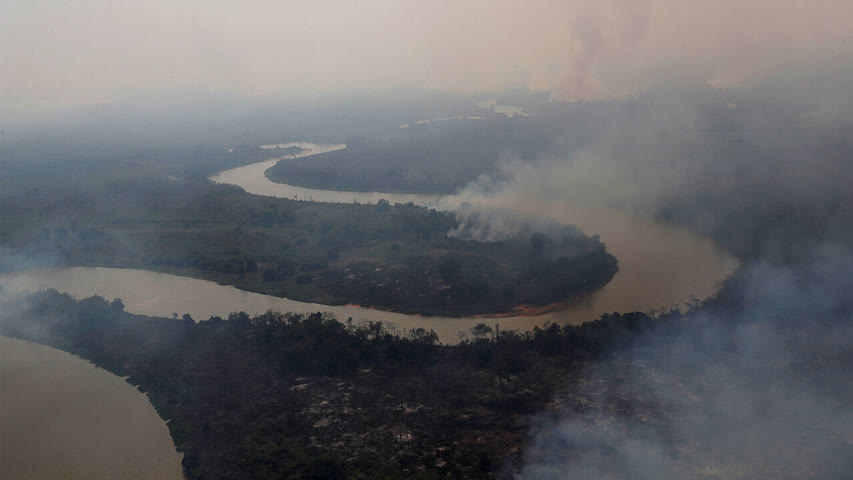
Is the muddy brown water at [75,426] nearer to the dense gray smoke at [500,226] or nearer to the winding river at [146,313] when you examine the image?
the winding river at [146,313]

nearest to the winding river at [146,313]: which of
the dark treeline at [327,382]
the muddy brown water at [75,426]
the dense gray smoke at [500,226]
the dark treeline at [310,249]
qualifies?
the muddy brown water at [75,426]

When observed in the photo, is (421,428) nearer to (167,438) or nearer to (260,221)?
(167,438)

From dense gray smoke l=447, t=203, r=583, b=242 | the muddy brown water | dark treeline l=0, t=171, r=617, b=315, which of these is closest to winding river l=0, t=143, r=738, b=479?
the muddy brown water

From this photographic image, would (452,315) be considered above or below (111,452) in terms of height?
above

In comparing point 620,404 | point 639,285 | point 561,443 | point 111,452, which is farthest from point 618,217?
point 111,452

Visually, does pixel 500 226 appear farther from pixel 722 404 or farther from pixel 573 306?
pixel 722 404

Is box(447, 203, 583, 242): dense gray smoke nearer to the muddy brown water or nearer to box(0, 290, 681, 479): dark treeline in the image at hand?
box(0, 290, 681, 479): dark treeline
